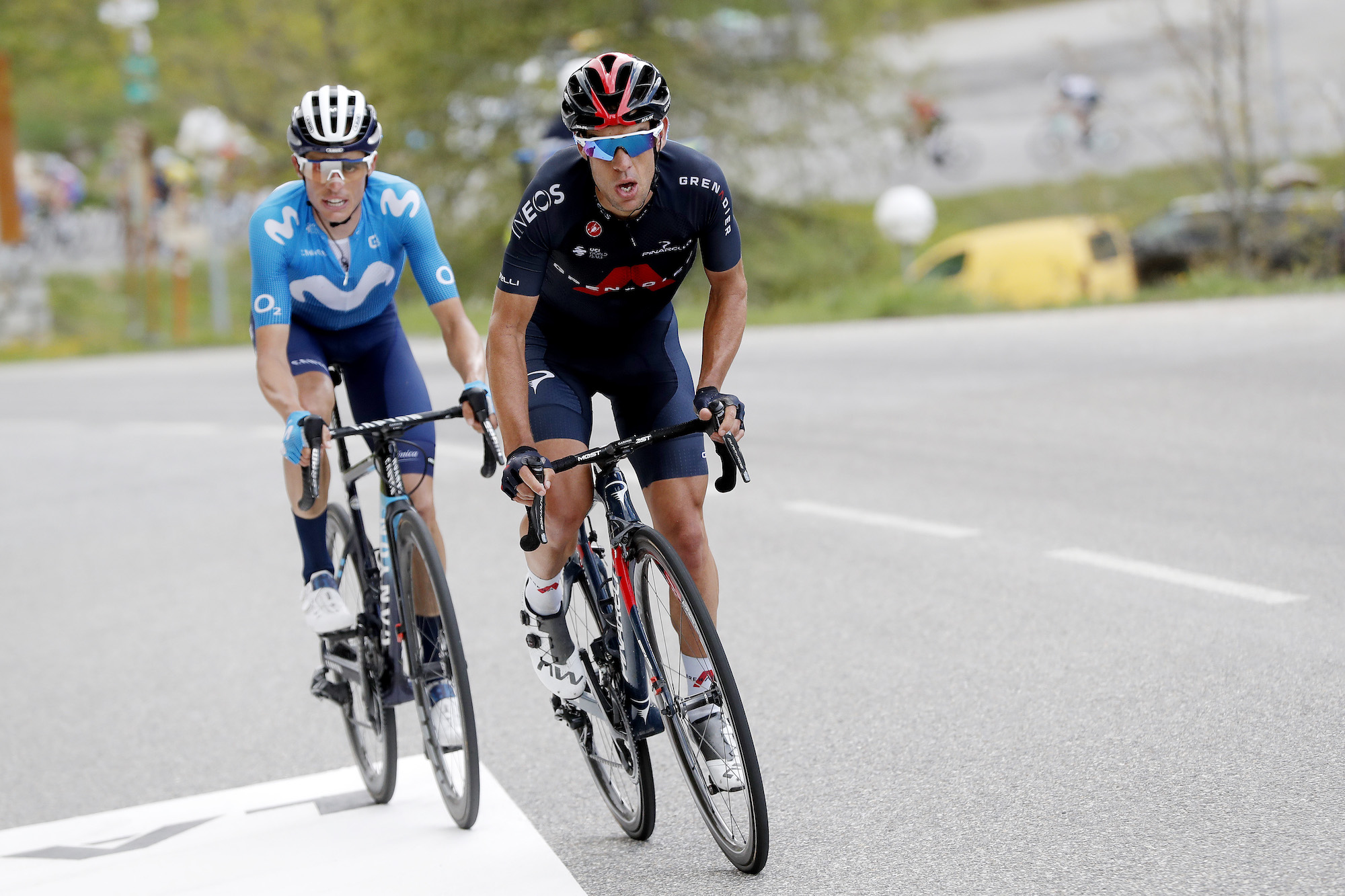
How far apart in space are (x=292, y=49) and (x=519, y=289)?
3107 centimetres

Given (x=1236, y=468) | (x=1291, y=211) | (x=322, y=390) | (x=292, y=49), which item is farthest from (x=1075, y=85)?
(x=322, y=390)

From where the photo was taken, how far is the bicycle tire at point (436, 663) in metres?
4.33

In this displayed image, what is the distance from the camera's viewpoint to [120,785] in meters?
5.71

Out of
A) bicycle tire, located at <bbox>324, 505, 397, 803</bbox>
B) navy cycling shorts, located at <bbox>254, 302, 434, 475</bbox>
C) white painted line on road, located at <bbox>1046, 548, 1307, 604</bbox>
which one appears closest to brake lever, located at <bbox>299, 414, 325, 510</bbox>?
bicycle tire, located at <bbox>324, 505, 397, 803</bbox>

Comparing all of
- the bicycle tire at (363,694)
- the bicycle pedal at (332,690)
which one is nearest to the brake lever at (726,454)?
the bicycle tire at (363,694)

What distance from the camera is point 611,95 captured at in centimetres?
381

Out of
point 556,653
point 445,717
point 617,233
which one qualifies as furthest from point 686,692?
point 617,233

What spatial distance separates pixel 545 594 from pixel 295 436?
92 cm

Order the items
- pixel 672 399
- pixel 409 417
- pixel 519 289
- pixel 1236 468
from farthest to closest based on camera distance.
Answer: pixel 1236 468 < pixel 409 417 < pixel 672 399 < pixel 519 289

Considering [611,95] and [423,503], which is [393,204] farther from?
[611,95]

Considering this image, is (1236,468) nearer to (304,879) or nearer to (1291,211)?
(304,879)

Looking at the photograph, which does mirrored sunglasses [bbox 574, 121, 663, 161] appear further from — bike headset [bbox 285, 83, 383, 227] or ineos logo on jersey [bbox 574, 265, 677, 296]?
bike headset [bbox 285, 83, 383, 227]

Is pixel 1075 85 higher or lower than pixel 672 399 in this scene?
higher

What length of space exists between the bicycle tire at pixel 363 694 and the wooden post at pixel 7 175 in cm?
2395
